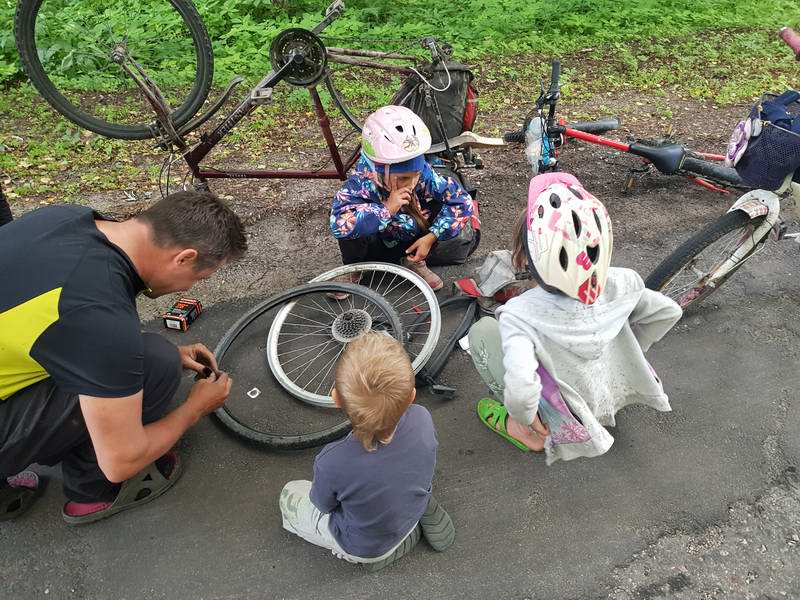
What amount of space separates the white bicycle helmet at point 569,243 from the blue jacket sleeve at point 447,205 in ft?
4.79

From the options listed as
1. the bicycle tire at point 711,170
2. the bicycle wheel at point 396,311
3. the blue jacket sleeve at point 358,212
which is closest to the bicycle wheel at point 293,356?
the bicycle wheel at point 396,311

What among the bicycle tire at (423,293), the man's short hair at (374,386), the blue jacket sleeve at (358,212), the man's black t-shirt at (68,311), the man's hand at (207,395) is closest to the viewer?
the man's short hair at (374,386)

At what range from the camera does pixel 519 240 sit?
2.25 metres

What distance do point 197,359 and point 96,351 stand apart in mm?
1056

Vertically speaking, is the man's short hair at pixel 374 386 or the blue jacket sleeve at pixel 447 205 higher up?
the man's short hair at pixel 374 386

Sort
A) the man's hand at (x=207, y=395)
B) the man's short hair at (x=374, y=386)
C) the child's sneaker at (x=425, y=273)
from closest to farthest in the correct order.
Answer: the man's short hair at (x=374, y=386)
the man's hand at (x=207, y=395)
the child's sneaker at (x=425, y=273)

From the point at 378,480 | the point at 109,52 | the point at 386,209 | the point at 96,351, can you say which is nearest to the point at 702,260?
the point at 386,209

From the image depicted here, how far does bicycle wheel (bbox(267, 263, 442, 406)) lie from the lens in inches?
121

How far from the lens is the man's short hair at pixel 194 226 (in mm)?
2164

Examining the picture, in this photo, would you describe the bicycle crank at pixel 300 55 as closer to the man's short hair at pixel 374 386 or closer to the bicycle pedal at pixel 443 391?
the bicycle pedal at pixel 443 391

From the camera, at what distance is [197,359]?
2.88 m

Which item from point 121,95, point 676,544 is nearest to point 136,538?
point 676,544

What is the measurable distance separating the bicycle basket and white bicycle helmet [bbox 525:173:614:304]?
149 centimetres

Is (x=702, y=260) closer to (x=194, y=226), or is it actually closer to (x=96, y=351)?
(x=194, y=226)
